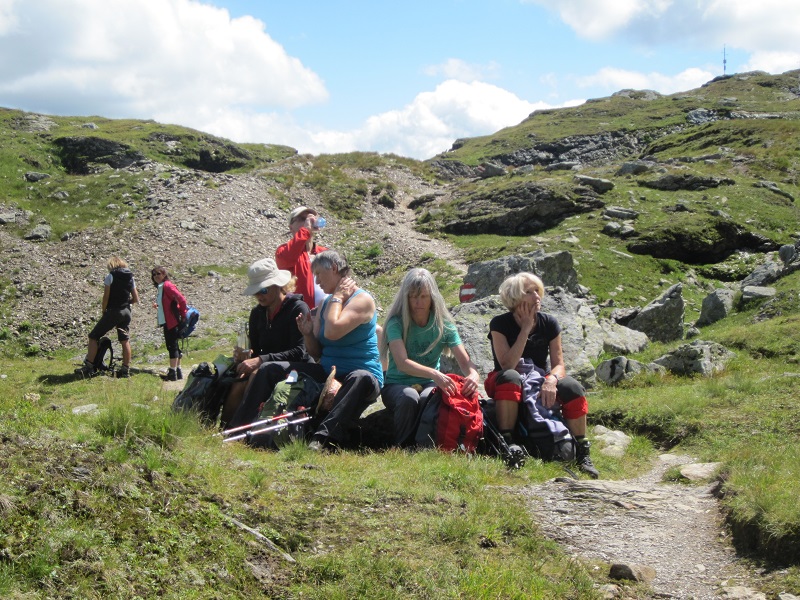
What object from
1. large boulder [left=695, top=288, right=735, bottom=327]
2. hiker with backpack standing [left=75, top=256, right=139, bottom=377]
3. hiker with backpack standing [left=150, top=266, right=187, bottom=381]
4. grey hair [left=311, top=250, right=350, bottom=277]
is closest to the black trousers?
grey hair [left=311, top=250, right=350, bottom=277]

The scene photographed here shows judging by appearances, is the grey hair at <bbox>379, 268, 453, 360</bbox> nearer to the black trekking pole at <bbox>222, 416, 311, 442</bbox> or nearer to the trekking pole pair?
the trekking pole pair

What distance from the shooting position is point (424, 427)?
7.34 meters

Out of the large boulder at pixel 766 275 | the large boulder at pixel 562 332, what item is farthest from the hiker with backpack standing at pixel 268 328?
the large boulder at pixel 766 275

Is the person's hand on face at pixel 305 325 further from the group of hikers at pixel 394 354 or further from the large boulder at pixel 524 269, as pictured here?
the large boulder at pixel 524 269

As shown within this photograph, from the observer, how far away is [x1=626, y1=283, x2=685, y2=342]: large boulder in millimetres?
16078

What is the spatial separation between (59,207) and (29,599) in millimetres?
31491

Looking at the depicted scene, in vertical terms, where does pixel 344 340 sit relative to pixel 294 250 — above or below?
below

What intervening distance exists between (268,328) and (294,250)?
6.40ft

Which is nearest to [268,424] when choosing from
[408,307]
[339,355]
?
[339,355]

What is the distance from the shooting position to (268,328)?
27.6 feet

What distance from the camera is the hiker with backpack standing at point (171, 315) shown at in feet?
46.8

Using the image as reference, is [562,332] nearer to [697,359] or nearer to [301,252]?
[697,359]

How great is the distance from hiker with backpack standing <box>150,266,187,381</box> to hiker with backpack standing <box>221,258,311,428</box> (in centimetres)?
628

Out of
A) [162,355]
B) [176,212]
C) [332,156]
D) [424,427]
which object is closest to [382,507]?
[424,427]
